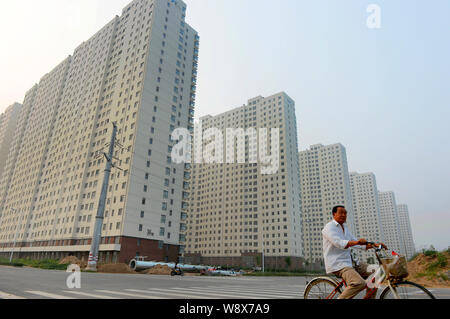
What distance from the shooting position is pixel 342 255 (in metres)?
4.24

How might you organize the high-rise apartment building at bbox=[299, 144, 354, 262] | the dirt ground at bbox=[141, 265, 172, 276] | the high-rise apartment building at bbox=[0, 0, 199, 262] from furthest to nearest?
the high-rise apartment building at bbox=[299, 144, 354, 262]
the high-rise apartment building at bbox=[0, 0, 199, 262]
the dirt ground at bbox=[141, 265, 172, 276]

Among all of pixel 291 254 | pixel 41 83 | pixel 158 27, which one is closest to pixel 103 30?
pixel 158 27

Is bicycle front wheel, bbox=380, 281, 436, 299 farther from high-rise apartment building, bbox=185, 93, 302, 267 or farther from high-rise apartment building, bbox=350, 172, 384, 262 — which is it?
high-rise apartment building, bbox=350, 172, 384, 262

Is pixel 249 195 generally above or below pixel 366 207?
below

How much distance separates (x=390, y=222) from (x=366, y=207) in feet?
154

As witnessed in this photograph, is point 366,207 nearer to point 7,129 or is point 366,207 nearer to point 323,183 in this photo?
point 323,183

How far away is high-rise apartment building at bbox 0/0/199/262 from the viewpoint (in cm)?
4772

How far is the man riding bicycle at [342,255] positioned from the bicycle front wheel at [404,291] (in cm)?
20

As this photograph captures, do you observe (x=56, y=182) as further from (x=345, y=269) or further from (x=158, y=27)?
(x=345, y=269)

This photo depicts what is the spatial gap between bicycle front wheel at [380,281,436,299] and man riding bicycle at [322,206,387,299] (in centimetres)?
20
